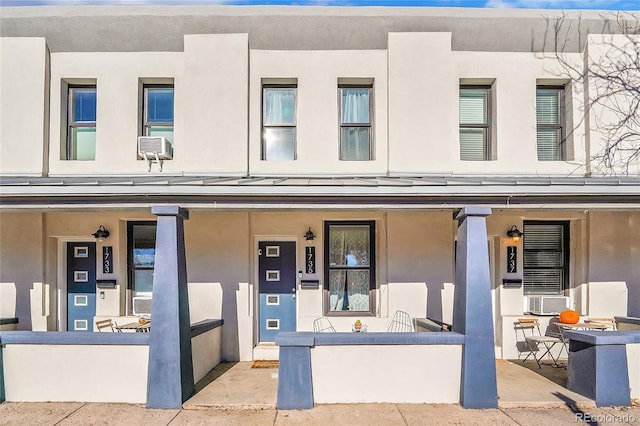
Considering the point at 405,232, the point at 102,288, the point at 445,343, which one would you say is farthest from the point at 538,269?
the point at 102,288

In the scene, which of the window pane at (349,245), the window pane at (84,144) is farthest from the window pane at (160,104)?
the window pane at (349,245)

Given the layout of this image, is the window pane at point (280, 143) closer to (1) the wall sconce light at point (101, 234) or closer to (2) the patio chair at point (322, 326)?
(2) the patio chair at point (322, 326)

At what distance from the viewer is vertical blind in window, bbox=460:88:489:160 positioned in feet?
27.9

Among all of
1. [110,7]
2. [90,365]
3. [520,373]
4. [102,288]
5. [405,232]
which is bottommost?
[520,373]

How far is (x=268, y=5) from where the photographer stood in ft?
26.6

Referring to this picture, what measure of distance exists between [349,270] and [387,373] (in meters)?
2.78

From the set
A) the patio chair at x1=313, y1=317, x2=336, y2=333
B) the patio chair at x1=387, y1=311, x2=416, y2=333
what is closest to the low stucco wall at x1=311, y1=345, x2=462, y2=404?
the patio chair at x1=387, y1=311, x2=416, y2=333

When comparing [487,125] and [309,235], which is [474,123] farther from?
[309,235]

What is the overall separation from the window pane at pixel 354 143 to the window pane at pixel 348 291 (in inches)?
95.3

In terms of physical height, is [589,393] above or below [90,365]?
below

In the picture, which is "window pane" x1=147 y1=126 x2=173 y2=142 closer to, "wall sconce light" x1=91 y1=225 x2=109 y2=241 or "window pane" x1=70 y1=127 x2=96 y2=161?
"window pane" x1=70 y1=127 x2=96 y2=161

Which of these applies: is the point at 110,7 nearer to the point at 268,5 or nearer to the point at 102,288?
the point at 268,5

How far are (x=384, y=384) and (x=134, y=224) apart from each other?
5.89 m

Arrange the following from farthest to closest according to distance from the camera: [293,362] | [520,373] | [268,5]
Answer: [268,5] → [520,373] → [293,362]
